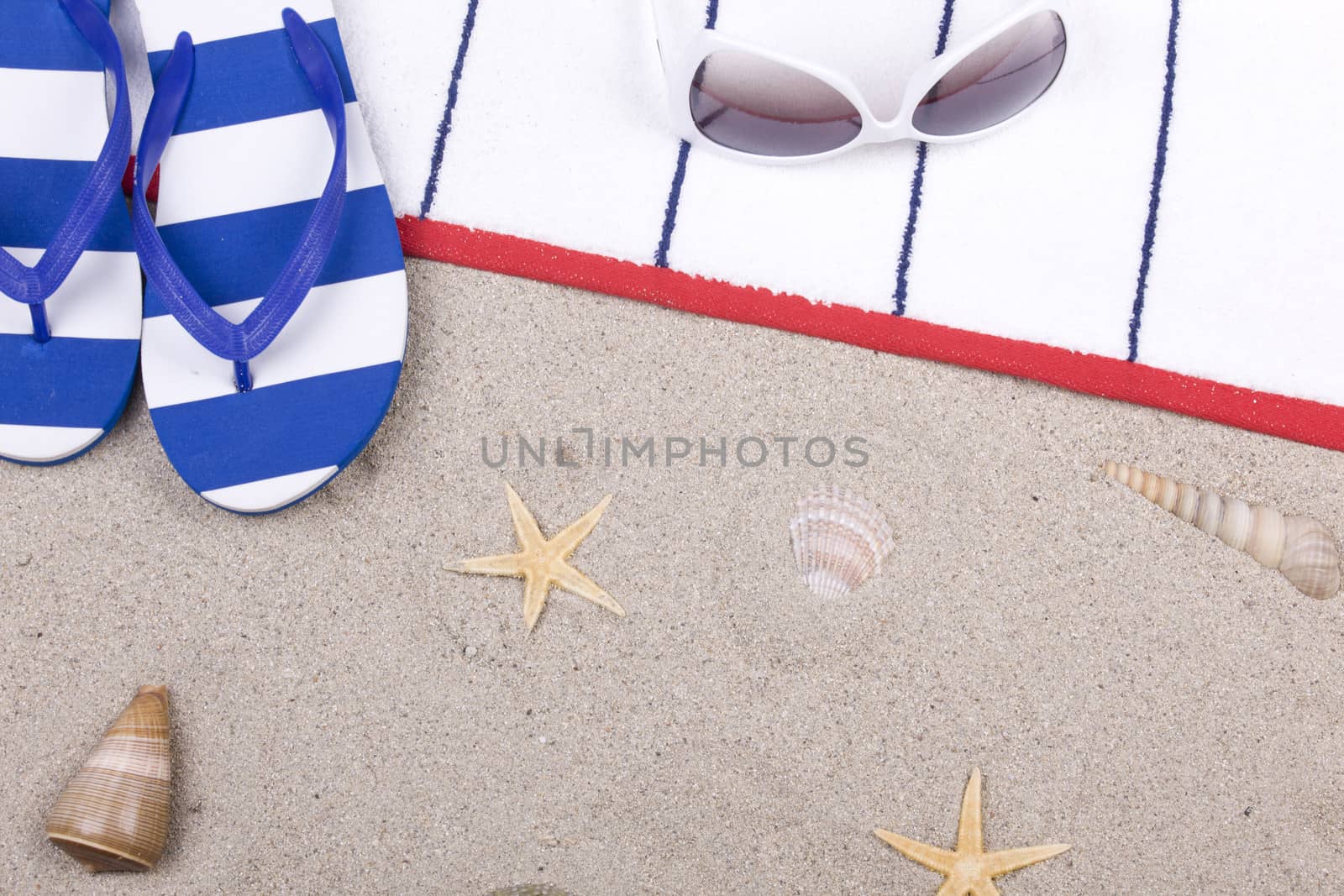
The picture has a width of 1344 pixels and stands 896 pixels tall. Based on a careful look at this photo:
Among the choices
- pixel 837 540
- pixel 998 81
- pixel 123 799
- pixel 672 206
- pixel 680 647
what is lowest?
pixel 123 799

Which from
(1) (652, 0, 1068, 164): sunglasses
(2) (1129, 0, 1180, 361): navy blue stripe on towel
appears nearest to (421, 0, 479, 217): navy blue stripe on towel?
(1) (652, 0, 1068, 164): sunglasses

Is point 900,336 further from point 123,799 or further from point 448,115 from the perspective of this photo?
point 123,799

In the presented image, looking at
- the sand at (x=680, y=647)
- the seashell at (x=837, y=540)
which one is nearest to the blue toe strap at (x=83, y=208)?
the sand at (x=680, y=647)

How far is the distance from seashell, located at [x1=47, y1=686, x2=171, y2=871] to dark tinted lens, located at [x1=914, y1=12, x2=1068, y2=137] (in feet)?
2.90

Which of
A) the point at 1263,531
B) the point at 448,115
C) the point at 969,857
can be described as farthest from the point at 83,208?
the point at 1263,531

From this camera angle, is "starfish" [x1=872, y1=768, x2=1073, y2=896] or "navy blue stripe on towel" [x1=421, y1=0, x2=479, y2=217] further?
"navy blue stripe on towel" [x1=421, y1=0, x2=479, y2=217]

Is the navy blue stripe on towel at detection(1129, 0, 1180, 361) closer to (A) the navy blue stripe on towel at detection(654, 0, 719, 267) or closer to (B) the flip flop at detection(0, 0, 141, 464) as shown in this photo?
(A) the navy blue stripe on towel at detection(654, 0, 719, 267)

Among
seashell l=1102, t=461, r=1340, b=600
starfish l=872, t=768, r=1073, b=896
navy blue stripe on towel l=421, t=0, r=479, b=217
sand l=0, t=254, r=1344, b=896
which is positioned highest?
navy blue stripe on towel l=421, t=0, r=479, b=217

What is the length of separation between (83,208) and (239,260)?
0.42ft

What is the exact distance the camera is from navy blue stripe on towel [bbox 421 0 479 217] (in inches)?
38.0

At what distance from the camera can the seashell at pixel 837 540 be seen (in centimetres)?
91

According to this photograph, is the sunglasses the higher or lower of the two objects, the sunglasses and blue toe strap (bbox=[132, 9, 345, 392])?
the higher

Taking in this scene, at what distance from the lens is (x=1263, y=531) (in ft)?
3.02

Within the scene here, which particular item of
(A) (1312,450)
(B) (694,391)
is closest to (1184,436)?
(A) (1312,450)
